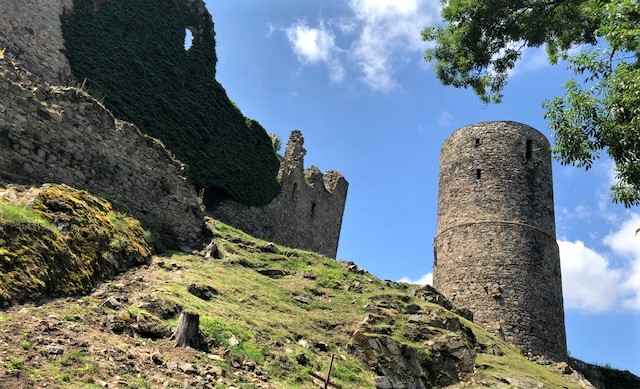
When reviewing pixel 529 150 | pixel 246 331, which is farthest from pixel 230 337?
pixel 529 150

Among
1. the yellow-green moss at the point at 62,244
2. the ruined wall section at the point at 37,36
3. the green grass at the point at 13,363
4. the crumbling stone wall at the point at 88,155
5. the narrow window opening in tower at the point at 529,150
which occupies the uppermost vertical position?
the narrow window opening in tower at the point at 529,150

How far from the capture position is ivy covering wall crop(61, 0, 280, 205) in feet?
62.2

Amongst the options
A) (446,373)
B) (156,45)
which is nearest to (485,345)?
(446,373)

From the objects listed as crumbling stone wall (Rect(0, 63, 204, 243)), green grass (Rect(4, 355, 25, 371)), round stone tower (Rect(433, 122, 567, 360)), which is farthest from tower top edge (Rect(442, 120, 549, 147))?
green grass (Rect(4, 355, 25, 371))

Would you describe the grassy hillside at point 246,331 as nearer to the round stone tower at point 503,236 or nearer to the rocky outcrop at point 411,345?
the rocky outcrop at point 411,345

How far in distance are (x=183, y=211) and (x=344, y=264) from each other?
5.00 m

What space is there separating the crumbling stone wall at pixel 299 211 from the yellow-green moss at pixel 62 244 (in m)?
9.80

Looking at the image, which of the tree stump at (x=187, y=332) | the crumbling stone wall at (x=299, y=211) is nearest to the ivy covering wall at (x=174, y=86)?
the crumbling stone wall at (x=299, y=211)

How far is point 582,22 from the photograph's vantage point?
1128 cm

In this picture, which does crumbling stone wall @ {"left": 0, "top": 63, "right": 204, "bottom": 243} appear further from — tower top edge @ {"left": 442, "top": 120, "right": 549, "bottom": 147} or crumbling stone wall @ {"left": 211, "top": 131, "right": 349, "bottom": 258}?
tower top edge @ {"left": 442, "top": 120, "right": 549, "bottom": 147}

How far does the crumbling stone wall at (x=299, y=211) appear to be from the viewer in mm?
22516

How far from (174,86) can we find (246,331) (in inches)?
549

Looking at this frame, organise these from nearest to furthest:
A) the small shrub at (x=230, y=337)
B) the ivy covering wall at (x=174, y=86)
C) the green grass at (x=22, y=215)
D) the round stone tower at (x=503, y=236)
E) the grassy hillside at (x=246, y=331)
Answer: the grassy hillside at (x=246, y=331)
the small shrub at (x=230, y=337)
the green grass at (x=22, y=215)
the ivy covering wall at (x=174, y=86)
the round stone tower at (x=503, y=236)

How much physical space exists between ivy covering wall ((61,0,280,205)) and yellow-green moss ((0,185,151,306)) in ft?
27.4
